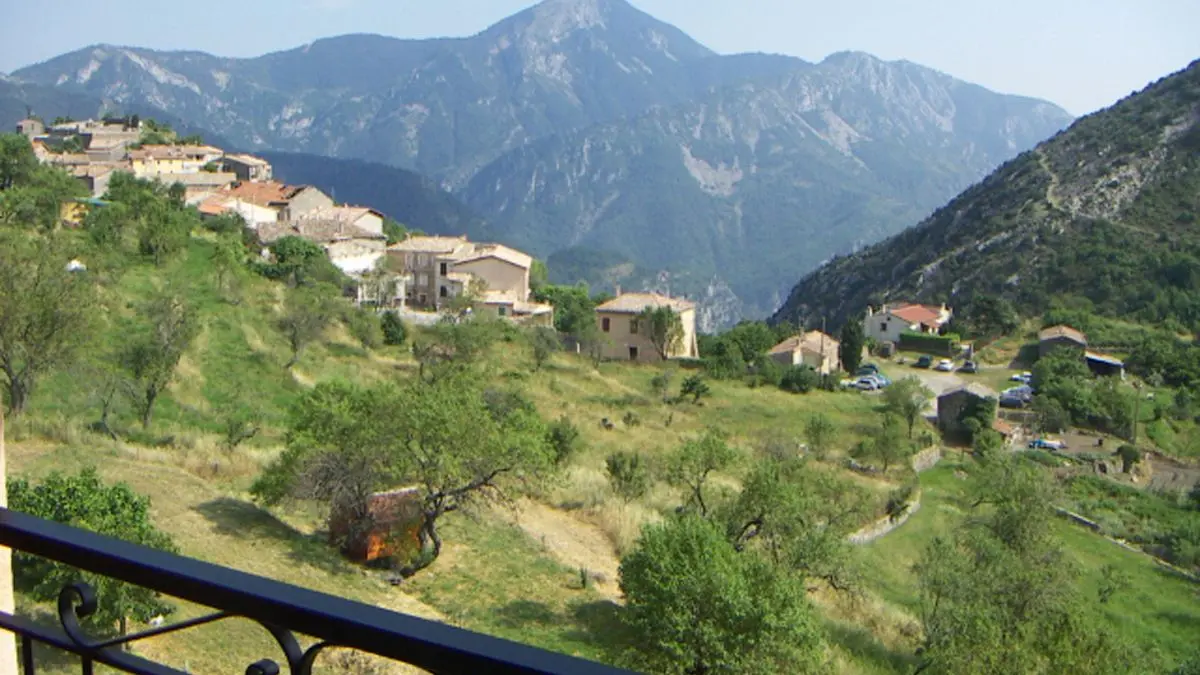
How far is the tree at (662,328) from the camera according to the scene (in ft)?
161

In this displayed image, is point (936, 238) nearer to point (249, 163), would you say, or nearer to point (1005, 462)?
point (249, 163)

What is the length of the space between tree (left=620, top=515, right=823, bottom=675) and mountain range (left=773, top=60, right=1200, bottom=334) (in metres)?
57.9

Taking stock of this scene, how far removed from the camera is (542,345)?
38906mm

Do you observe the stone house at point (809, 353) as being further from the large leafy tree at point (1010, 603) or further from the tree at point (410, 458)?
the tree at point (410, 458)


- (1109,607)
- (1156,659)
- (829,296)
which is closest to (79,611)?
(1156,659)

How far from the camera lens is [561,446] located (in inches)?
915

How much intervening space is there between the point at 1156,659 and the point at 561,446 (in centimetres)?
1241

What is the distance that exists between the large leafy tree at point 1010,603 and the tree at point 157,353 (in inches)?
558

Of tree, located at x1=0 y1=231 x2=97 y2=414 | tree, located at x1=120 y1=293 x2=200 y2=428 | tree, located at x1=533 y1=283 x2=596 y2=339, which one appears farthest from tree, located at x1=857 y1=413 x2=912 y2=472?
tree, located at x1=0 y1=231 x2=97 y2=414

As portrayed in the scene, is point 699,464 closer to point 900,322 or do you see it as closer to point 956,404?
point 956,404

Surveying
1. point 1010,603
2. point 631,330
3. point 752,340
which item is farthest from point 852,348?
point 1010,603

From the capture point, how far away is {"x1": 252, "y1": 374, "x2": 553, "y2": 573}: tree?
13211mm

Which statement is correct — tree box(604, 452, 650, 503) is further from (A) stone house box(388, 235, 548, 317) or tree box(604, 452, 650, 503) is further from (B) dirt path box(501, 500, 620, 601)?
(A) stone house box(388, 235, 548, 317)

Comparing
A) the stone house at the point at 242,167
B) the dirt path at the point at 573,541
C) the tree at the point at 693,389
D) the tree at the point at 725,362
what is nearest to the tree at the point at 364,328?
the tree at the point at 693,389
